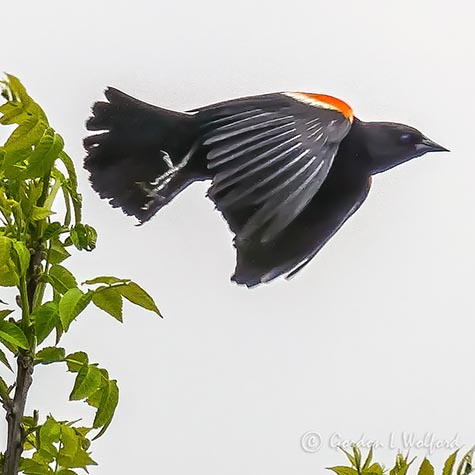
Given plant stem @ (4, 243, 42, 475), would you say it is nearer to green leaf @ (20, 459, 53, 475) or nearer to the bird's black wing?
green leaf @ (20, 459, 53, 475)

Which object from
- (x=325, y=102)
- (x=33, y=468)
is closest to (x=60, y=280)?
(x=33, y=468)

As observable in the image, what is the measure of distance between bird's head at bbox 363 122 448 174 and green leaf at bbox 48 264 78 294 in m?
0.35

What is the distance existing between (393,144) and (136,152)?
0.25 metres

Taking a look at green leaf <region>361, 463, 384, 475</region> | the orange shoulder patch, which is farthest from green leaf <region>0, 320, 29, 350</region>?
the orange shoulder patch

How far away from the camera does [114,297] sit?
0.51 metres

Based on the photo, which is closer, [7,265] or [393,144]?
[7,265]

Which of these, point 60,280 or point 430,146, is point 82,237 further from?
point 430,146

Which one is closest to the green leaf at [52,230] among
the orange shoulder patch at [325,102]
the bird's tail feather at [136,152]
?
the bird's tail feather at [136,152]

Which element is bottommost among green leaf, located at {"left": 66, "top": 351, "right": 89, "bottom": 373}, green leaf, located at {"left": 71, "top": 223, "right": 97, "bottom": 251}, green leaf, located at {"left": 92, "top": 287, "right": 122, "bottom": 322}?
green leaf, located at {"left": 66, "top": 351, "right": 89, "bottom": 373}

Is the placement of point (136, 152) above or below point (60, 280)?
above

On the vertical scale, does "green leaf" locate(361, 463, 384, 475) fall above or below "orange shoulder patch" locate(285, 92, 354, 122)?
below

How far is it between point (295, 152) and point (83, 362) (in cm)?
33

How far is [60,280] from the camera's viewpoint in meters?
0.53

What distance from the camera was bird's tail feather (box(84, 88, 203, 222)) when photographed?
2.46ft
